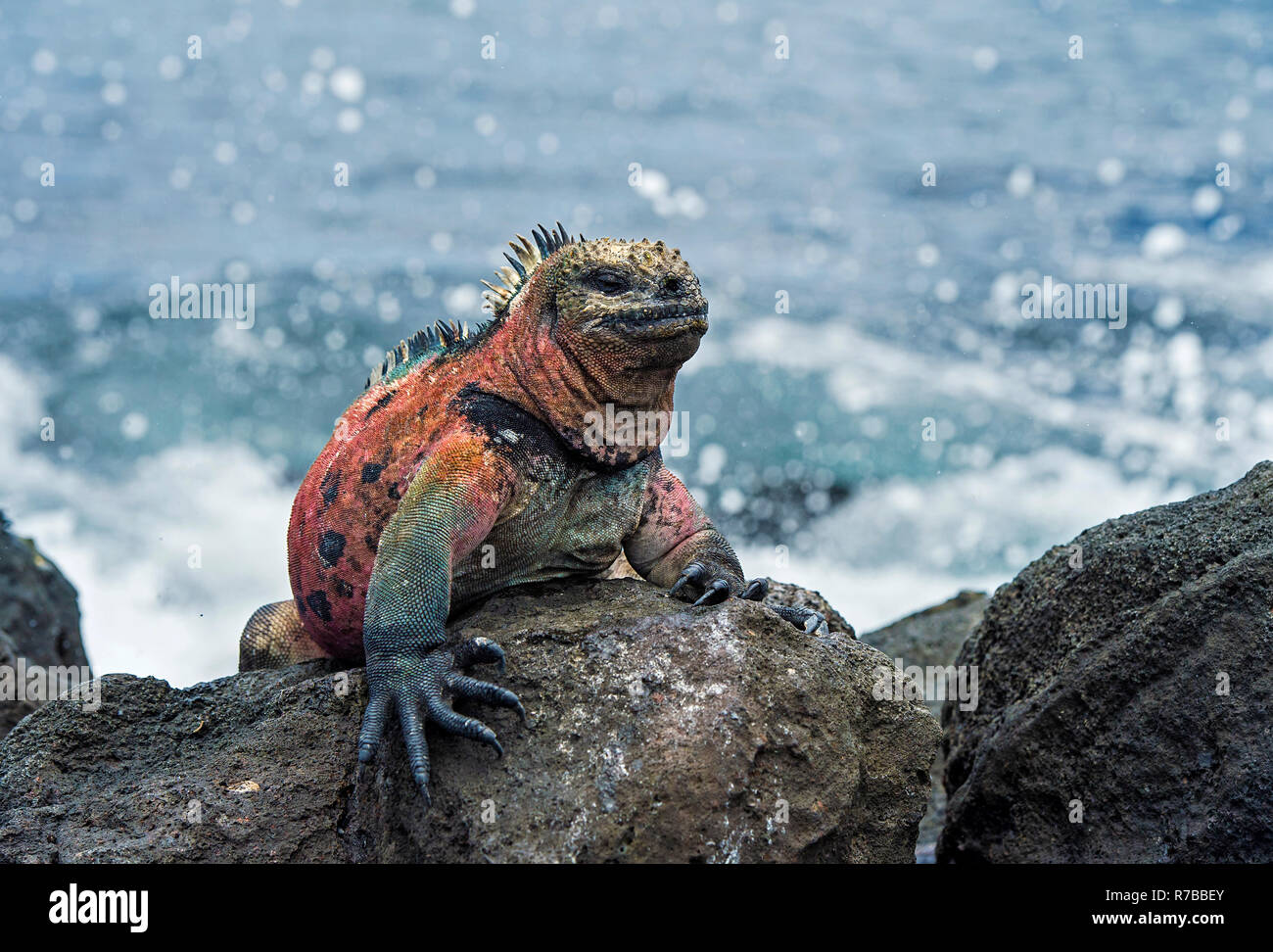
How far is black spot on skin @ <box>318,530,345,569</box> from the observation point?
5.50 metres

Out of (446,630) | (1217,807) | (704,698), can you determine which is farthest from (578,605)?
(1217,807)

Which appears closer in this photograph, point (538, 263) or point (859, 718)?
point (859, 718)

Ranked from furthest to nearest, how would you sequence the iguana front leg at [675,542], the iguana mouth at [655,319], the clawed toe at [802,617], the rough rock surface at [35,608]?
the rough rock surface at [35,608] → the iguana front leg at [675,542] → the clawed toe at [802,617] → the iguana mouth at [655,319]

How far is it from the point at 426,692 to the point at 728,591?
1409 millimetres

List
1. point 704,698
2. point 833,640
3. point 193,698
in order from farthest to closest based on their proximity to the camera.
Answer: point 193,698
point 833,640
point 704,698

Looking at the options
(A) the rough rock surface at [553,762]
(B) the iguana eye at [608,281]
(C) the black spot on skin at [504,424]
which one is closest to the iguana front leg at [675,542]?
(A) the rough rock surface at [553,762]

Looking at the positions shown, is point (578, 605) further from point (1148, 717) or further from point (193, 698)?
point (1148, 717)

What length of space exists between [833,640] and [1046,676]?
125 cm

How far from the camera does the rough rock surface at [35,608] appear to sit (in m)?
8.59

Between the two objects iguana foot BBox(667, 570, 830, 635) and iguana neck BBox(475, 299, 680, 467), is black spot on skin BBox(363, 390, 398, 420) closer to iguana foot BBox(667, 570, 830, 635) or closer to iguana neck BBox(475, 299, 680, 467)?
iguana neck BBox(475, 299, 680, 467)

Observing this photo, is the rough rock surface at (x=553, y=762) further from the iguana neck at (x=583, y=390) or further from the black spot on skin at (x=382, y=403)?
the black spot on skin at (x=382, y=403)

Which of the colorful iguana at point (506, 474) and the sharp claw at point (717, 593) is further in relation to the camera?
the sharp claw at point (717, 593)
